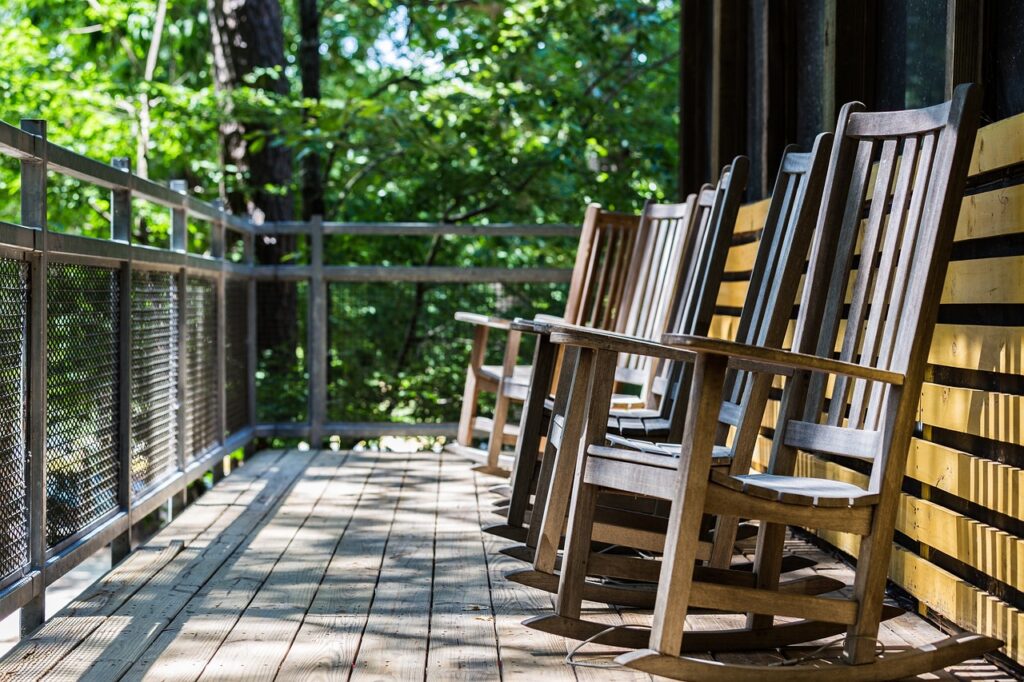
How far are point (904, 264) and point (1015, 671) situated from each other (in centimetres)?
84

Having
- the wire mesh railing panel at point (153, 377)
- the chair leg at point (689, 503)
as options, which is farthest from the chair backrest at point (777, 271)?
the wire mesh railing panel at point (153, 377)

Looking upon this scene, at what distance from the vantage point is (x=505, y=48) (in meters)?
7.49

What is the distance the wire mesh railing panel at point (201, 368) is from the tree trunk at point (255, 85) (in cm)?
232

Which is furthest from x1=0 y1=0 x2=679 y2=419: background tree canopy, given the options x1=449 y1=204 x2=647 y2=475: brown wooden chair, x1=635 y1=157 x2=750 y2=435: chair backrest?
x1=635 y1=157 x2=750 y2=435: chair backrest

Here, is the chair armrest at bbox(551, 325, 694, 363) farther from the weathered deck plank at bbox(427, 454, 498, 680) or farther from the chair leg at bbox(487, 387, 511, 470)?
the chair leg at bbox(487, 387, 511, 470)

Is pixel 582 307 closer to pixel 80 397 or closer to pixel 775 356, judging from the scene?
pixel 80 397

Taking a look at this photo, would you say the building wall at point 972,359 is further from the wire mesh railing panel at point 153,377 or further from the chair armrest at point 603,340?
the wire mesh railing panel at point 153,377

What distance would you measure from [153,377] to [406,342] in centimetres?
237

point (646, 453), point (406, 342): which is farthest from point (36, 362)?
point (406, 342)

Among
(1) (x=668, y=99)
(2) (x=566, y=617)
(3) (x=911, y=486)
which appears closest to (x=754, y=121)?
(3) (x=911, y=486)

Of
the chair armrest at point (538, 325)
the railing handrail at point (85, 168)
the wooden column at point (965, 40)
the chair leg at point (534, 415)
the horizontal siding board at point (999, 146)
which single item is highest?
the wooden column at point (965, 40)

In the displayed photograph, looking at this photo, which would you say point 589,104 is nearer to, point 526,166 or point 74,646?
point 526,166

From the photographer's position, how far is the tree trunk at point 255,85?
727 centimetres

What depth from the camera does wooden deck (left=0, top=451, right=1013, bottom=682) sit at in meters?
2.29
